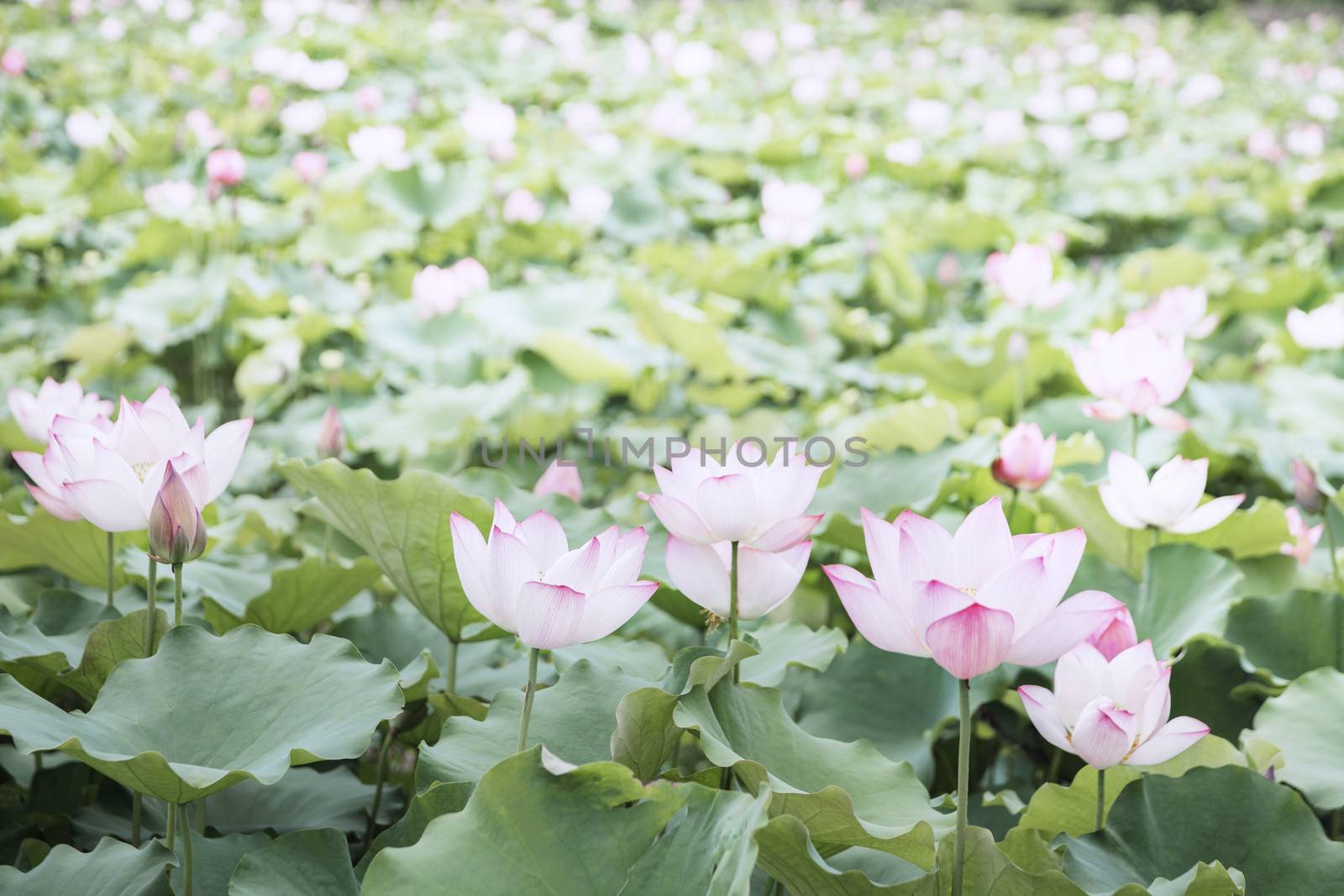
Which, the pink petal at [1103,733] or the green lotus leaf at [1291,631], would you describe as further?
the green lotus leaf at [1291,631]

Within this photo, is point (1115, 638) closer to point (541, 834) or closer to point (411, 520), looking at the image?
point (541, 834)

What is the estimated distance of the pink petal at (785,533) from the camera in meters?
0.89

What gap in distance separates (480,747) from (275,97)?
3.98 metres

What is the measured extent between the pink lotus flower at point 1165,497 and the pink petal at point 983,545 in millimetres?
454

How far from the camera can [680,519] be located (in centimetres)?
88

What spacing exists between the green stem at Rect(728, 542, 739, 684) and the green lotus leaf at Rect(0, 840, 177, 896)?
1.34 feet

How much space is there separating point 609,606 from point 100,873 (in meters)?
0.38

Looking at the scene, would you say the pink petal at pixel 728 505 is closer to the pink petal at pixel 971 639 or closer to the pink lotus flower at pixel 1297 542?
the pink petal at pixel 971 639

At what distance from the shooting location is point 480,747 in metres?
0.86

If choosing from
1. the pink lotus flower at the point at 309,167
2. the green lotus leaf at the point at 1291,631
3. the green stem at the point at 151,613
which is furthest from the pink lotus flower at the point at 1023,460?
the pink lotus flower at the point at 309,167

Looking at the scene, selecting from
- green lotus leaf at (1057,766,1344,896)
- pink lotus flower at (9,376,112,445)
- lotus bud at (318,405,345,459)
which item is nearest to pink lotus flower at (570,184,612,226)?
lotus bud at (318,405,345,459)

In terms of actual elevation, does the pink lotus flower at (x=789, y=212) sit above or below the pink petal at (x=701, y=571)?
below

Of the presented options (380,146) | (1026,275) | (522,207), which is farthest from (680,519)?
(380,146)

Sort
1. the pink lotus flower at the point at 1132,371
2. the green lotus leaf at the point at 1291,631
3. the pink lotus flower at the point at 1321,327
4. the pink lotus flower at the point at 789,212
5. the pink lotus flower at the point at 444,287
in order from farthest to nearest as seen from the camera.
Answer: the pink lotus flower at the point at 789,212 < the pink lotus flower at the point at 444,287 < the pink lotus flower at the point at 1321,327 < the pink lotus flower at the point at 1132,371 < the green lotus leaf at the point at 1291,631
